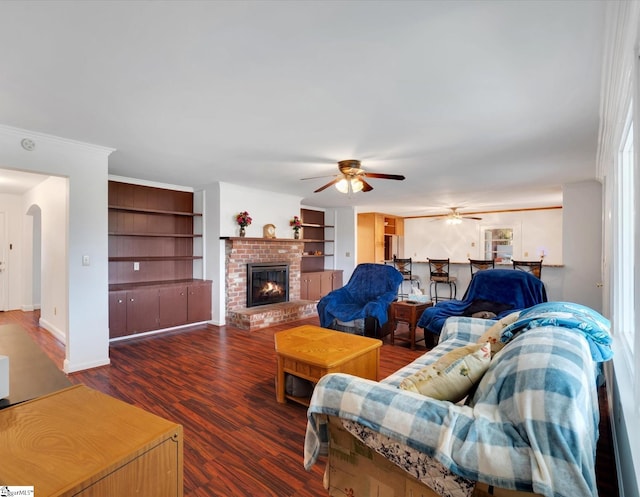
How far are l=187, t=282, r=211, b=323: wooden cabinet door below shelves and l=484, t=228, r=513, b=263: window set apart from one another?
284 inches

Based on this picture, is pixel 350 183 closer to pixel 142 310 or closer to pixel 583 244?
pixel 142 310

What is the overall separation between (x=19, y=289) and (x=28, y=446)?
25.2ft

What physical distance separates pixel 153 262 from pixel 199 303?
1009mm

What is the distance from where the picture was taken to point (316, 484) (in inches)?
70.6

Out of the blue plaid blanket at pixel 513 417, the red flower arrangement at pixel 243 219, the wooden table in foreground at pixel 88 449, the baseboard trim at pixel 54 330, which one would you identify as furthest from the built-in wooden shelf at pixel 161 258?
the blue plaid blanket at pixel 513 417

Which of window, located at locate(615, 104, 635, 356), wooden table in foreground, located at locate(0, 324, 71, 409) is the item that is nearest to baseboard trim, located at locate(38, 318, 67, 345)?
wooden table in foreground, located at locate(0, 324, 71, 409)

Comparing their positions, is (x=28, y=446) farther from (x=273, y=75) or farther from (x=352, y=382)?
(x=273, y=75)

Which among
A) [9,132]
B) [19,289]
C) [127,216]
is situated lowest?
[19,289]

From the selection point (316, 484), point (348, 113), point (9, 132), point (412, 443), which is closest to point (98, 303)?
point (9, 132)

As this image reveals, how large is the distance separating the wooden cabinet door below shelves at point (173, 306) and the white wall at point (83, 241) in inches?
46.3

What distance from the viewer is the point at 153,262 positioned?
5305 mm

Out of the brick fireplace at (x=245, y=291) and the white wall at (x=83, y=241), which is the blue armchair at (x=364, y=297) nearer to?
the brick fireplace at (x=245, y=291)

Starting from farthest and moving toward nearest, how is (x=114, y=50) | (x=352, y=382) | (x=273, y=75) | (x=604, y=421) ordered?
(x=604, y=421), (x=273, y=75), (x=114, y=50), (x=352, y=382)

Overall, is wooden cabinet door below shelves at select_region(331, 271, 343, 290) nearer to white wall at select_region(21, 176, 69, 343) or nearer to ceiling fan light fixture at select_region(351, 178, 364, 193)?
ceiling fan light fixture at select_region(351, 178, 364, 193)
